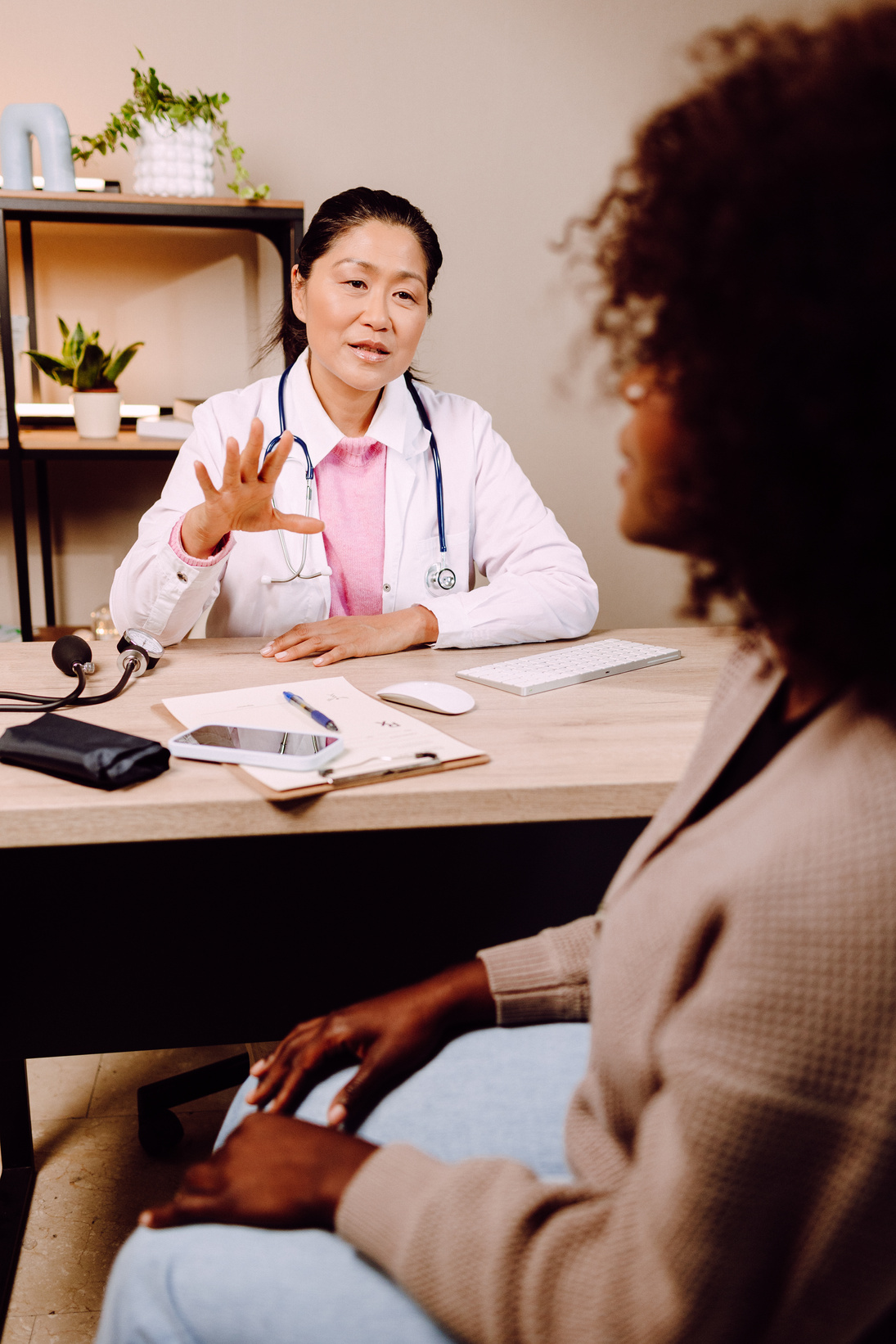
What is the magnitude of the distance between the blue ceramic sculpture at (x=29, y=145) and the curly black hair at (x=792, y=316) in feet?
7.09

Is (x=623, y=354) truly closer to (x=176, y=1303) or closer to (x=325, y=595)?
(x=176, y=1303)

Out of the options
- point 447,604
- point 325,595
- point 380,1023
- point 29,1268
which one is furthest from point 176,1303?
point 325,595

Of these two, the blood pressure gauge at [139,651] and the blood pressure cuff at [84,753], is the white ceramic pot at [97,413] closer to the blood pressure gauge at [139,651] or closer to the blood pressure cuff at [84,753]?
the blood pressure gauge at [139,651]

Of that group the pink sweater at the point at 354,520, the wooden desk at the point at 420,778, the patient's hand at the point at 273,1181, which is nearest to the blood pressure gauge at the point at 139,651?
the wooden desk at the point at 420,778

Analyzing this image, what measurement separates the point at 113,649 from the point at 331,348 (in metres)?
0.68

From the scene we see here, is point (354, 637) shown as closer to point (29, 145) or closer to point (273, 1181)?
point (273, 1181)

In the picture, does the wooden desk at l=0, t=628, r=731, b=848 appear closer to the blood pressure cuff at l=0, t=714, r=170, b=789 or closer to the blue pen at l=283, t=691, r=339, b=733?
the blood pressure cuff at l=0, t=714, r=170, b=789

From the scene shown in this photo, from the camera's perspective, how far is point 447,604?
1.46m

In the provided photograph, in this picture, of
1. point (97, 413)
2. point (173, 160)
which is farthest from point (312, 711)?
point (173, 160)

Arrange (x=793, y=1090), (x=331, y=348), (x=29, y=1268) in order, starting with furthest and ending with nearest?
(x=331, y=348) < (x=29, y=1268) < (x=793, y=1090)

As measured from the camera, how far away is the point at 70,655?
3.80ft

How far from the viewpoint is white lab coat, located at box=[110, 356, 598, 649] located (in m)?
1.46

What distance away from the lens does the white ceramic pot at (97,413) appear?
7.61ft

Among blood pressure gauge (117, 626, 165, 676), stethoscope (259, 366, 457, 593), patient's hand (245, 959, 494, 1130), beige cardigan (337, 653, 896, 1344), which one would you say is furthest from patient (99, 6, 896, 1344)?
stethoscope (259, 366, 457, 593)
